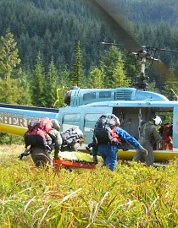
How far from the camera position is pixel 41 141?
279 inches

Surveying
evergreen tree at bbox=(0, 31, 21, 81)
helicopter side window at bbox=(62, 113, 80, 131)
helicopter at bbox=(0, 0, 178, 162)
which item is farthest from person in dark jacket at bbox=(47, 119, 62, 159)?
evergreen tree at bbox=(0, 31, 21, 81)

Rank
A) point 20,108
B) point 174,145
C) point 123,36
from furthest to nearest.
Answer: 1. point 20,108
2. point 174,145
3. point 123,36

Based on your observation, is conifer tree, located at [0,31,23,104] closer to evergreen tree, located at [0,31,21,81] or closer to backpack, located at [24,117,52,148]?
evergreen tree, located at [0,31,21,81]

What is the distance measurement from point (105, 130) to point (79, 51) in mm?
52301

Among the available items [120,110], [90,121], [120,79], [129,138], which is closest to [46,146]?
[129,138]

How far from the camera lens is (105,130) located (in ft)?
25.9

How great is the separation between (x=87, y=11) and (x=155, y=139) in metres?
9.22

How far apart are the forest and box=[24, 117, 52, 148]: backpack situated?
179cm

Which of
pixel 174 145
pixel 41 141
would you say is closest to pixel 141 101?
pixel 174 145

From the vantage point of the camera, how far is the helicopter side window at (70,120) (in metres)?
13.3

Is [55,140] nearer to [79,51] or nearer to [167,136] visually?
[167,136]

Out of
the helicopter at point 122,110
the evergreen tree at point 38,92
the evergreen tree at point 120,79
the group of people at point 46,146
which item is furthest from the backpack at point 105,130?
the evergreen tree at point 38,92

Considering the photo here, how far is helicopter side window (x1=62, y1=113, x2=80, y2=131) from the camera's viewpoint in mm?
13303

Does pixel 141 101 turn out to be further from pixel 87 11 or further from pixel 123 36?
pixel 87 11
